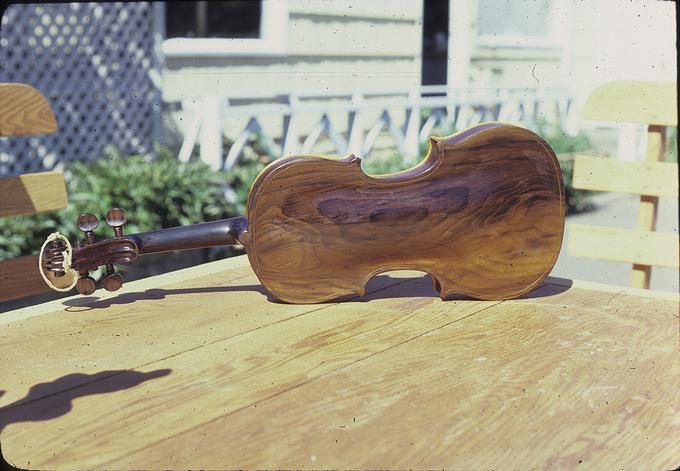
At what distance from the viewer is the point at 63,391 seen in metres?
1.10

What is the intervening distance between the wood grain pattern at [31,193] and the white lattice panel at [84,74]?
2.76 meters

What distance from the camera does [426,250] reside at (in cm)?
153

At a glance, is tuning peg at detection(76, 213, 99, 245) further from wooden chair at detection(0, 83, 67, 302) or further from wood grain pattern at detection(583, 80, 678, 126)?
wood grain pattern at detection(583, 80, 678, 126)

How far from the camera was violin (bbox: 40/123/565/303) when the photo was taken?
1.48m

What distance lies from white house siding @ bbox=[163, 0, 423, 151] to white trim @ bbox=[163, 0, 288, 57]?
0.04 metres

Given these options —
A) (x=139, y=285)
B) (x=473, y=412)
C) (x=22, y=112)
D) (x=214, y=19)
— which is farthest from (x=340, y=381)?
(x=214, y=19)

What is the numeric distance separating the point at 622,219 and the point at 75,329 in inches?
203

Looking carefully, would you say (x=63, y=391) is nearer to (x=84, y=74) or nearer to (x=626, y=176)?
(x=626, y=176)

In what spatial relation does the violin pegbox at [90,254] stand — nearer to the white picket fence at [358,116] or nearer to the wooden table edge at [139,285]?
the wooden table edge at [139,285]

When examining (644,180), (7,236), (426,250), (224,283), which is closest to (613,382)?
(426,250)

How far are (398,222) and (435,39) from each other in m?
11.8

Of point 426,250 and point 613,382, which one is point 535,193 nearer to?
point 426,250

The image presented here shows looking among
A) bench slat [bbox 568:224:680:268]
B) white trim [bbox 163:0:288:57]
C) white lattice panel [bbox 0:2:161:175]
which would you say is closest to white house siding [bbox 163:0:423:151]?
Result: white trim [bbox 163:0:288:57]

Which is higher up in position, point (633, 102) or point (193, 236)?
point (633, 102)
